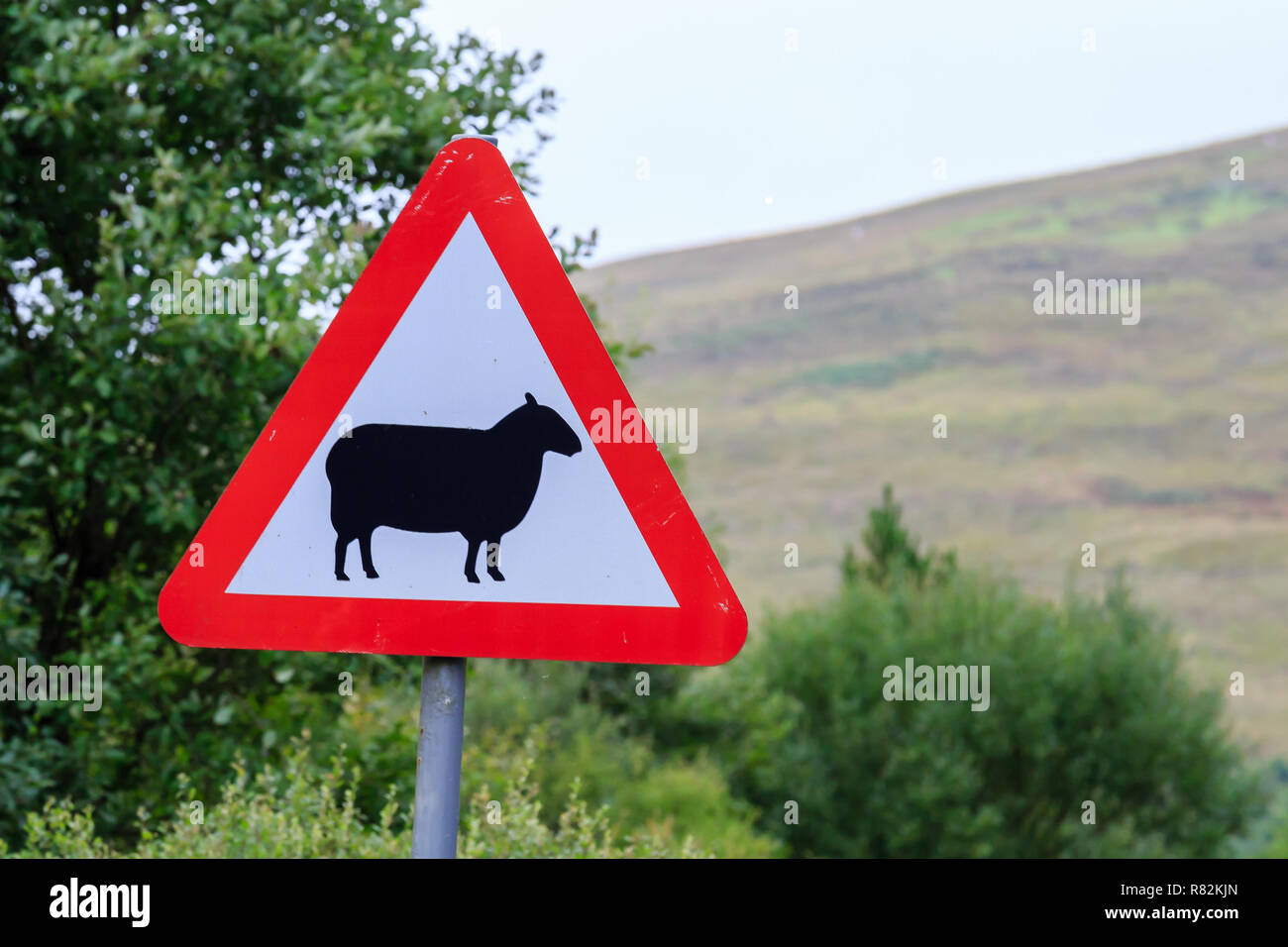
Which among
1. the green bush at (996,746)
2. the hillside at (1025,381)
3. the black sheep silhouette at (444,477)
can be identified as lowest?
the green bush at (996,746)

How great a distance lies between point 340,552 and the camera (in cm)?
189

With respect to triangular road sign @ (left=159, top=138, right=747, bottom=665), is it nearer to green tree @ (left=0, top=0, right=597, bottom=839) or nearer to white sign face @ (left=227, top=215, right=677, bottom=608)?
white sign face @ (left=227, top=215, right=677, bottom=608)

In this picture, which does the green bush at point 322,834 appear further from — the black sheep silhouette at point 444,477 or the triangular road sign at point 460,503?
the black sheep silhouette at point 444,477

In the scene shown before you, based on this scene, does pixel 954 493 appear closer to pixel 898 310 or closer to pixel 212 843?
pixel 898 310

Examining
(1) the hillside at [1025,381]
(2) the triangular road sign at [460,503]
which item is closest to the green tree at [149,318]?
(2) the triangular road sign at [460,503]

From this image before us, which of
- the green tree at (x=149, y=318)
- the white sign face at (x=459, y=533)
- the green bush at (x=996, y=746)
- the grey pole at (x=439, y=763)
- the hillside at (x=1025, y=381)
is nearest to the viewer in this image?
the grey pole at (x=439, y=763)

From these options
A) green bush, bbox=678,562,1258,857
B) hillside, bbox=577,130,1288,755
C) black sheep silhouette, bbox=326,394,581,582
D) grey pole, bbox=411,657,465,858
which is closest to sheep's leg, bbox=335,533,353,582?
black sheep silhouette, bbox=326,394,581,582

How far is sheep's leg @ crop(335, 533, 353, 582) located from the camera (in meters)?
1.89

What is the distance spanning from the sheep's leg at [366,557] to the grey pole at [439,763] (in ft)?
0.54

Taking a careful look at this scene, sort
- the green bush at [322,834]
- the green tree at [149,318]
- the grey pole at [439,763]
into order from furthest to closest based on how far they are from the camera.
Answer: the green tree at [149,318]
the green bush at [322,834]
the grey pole at [439,763]

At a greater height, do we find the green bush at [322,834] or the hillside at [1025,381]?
the hillside at [1025,381]

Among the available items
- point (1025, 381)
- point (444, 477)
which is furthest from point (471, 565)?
point (1025, 381)

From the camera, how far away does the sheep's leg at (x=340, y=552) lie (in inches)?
74.3

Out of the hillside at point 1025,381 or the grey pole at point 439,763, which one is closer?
the grey pole at point 439,763
